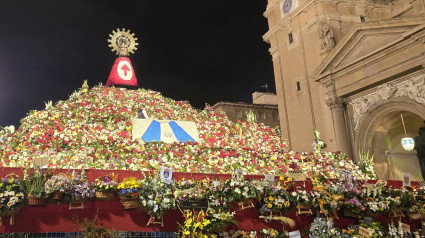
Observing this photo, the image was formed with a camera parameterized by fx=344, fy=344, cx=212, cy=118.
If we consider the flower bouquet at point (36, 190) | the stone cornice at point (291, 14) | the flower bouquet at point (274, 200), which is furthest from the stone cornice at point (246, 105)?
the flower bouquet at point (36, 190)

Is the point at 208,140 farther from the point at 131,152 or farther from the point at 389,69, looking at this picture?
the point at 389,69

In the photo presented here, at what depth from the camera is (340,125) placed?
2294 centimetres

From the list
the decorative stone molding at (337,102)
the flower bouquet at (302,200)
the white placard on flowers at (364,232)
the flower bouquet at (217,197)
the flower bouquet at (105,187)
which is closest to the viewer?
the flower bouquet at (105,187)

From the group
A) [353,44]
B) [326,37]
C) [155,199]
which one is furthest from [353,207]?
[326,37]

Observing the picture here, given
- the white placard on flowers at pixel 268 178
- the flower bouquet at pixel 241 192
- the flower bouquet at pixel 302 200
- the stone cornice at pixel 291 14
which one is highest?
the stone cornice at pixel 291 14

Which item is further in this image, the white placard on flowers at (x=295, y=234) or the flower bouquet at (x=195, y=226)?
the white placard on flowers at (x=295, y=234)

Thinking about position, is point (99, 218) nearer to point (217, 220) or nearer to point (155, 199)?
point (155, 199)

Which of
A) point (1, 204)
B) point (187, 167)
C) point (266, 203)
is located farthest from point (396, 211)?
point (1, 204)

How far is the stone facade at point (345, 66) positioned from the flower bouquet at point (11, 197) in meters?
19.0

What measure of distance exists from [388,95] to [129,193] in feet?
58.4

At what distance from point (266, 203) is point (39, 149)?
400 inches

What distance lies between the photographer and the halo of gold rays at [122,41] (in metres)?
28.2

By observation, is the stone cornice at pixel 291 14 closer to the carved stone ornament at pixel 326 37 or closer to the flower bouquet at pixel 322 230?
the carved stone ornament at pixel 326 37

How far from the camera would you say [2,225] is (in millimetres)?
7691
